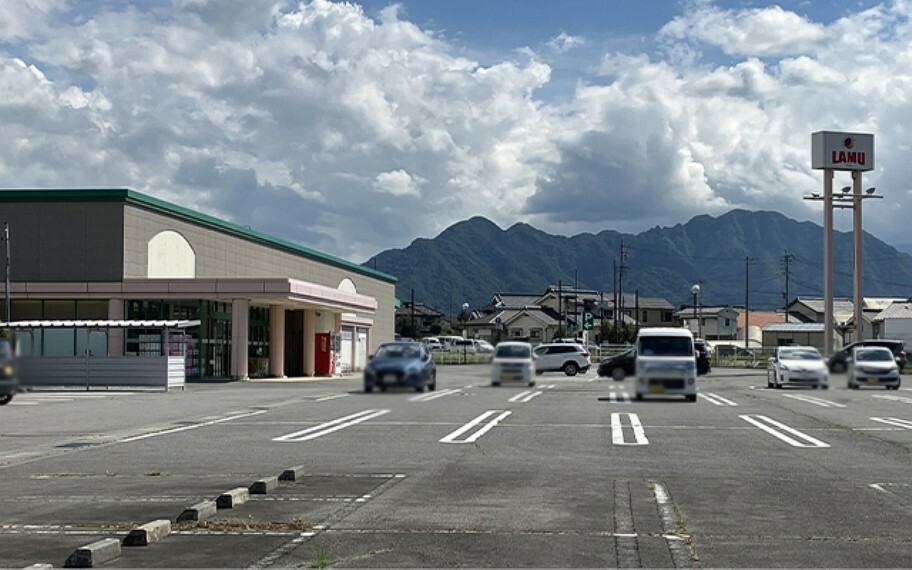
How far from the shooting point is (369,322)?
23.9 ft

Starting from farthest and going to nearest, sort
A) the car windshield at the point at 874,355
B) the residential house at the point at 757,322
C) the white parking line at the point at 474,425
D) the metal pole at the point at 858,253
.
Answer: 1. the white parking line at the point at 474,425
2. the residential house at the point at 757,322
3. the metal pole at the point at 858,253
4. the car windshield at the point at 874,355

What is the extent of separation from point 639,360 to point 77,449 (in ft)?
176

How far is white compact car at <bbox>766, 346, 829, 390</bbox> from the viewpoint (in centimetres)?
470

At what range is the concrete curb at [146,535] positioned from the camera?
33.0 metres

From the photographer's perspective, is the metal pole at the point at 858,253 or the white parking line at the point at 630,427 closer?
the metal pole at the point at 858,253

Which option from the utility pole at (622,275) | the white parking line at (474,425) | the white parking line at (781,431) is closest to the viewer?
the utility pole at (622,275)

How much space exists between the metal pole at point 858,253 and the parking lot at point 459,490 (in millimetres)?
12423

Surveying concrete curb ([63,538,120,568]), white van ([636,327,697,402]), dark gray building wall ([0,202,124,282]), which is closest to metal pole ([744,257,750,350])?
white van ([636,327,697,402])

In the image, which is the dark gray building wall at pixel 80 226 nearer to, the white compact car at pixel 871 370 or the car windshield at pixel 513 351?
the car windshield at pixel 513 351

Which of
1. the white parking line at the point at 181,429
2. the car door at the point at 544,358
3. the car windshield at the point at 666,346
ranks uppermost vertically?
the car windshield at the point at 666,346

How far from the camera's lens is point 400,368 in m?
4.23

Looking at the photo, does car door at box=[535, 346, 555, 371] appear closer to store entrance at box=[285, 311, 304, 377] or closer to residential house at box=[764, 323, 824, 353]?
residential house at box=[764, 323, 824, 353]

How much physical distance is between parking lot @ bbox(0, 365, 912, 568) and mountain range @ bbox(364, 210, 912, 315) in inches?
455

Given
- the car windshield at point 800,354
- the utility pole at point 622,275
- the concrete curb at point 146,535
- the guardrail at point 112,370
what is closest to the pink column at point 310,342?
the guardrail at point 112,370
